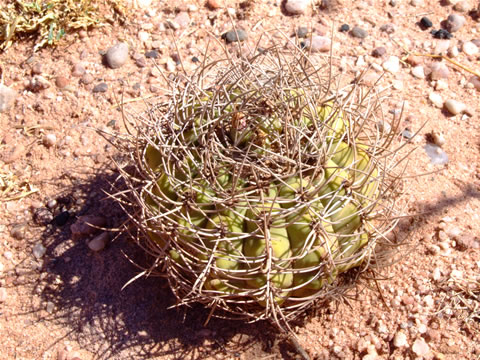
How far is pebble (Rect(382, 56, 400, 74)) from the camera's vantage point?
11.7 ft

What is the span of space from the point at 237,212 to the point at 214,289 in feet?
1.19

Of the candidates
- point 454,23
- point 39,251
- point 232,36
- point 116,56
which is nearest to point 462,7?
point 454,23

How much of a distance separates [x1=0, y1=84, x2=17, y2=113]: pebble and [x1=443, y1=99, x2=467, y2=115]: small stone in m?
2.90

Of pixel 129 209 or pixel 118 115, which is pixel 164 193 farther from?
pixel 118 115

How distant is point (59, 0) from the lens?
Answer: 147 inches

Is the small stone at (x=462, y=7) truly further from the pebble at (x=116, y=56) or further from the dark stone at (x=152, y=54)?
the pebble at (x=116, y=56)

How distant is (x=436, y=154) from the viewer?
10.2ft

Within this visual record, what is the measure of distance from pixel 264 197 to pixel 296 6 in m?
2.35

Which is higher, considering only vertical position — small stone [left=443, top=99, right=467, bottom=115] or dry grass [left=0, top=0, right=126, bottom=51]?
dry grass [left=0, top=0, right=126, bottom=51]

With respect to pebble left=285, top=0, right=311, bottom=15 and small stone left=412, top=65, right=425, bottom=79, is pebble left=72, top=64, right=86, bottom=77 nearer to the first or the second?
pebble left=285, top=0, right=311, bottom=15

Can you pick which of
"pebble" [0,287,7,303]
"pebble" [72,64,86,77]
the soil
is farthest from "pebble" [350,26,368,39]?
"pebble" [0,287,7,303]

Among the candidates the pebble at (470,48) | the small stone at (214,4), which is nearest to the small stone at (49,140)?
the small stone at (214,4)

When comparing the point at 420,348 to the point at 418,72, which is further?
the point at 418,72

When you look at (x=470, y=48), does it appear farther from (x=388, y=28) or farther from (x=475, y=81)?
(x=388, y=28)
